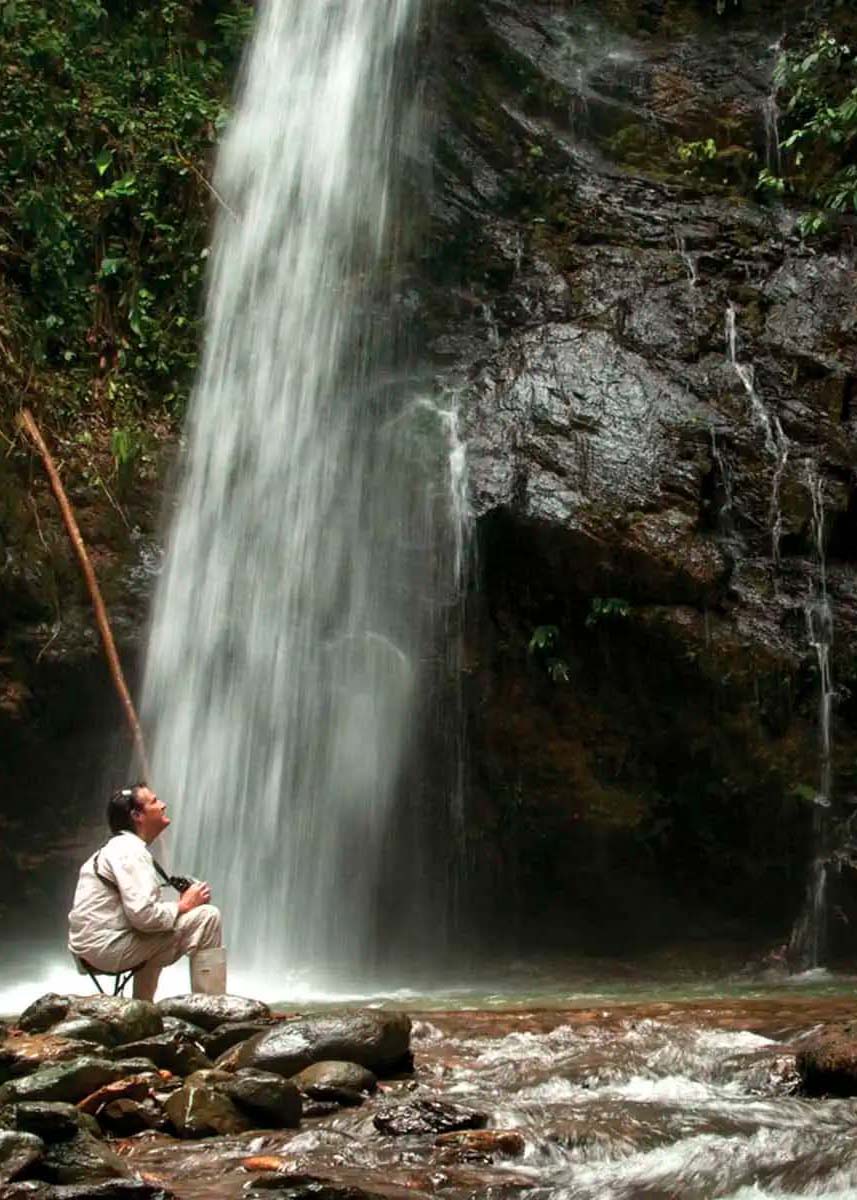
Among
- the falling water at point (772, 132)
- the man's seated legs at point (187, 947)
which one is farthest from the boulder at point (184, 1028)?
the falling water at point (772, 132)

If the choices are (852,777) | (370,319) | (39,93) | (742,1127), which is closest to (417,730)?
(852,777)

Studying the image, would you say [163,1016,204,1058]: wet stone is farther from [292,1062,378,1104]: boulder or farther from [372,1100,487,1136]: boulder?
[372,1100,487,1136]: boulder

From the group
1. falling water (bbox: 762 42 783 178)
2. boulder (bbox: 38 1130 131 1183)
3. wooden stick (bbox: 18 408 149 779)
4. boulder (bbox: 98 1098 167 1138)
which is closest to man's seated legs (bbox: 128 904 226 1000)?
boulder (bbox: 98 1098 167 1138)

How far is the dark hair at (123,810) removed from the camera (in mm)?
6812

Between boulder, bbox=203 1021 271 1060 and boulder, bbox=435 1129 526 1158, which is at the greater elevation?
boulder, bbox=203 1021 271 1060

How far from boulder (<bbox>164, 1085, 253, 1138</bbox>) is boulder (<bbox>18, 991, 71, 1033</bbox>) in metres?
1.02

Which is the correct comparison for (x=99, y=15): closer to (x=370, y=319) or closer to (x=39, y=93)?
(x=39, y=93)

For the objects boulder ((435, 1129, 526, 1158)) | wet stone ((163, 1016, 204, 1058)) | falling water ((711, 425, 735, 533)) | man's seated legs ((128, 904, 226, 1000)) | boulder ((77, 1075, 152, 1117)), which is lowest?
boulder ((435, 1129, 526, 1158))

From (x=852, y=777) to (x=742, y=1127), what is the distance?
6.07 metres

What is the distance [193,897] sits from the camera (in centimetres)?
691

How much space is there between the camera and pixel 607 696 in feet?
38.2

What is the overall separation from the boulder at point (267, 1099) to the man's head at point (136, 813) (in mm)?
1737

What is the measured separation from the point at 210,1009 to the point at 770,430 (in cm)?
769

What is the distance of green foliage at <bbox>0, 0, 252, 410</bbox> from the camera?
14.1 meters
